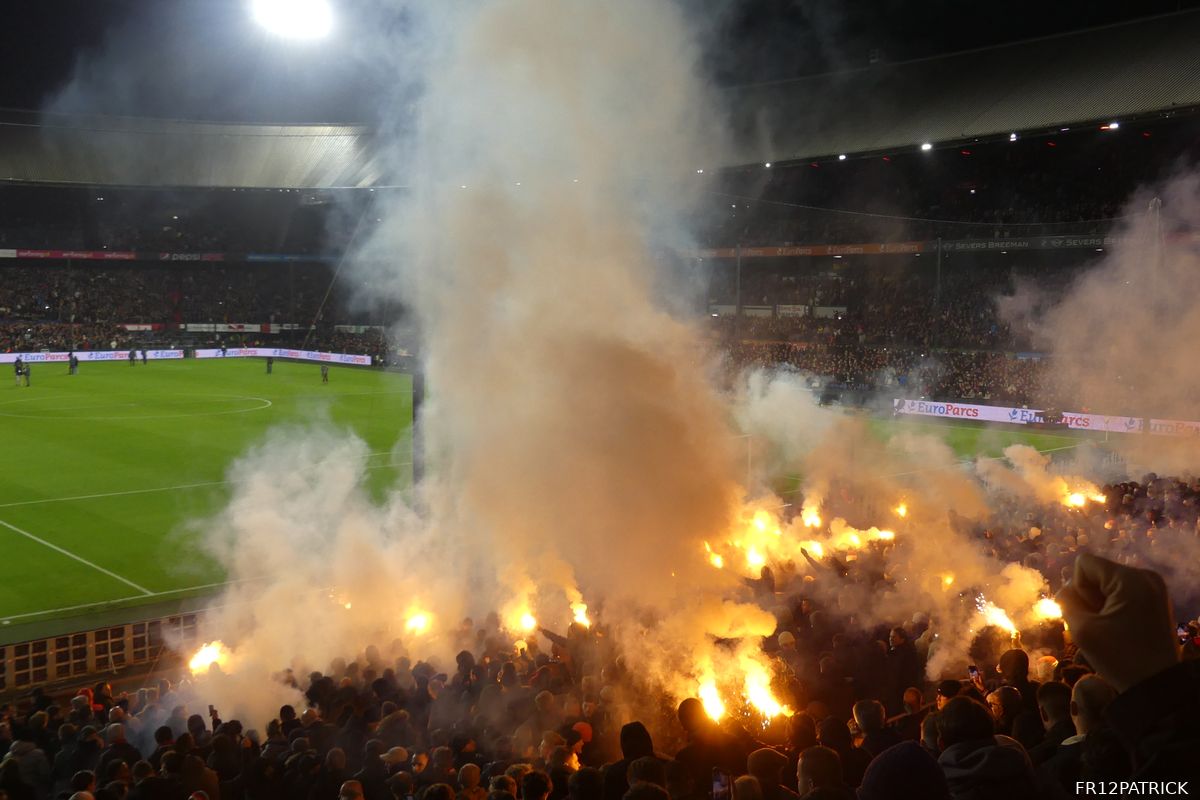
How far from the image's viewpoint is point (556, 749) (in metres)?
4.65

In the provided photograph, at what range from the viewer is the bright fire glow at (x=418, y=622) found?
9.17 m

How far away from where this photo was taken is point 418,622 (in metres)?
9.25

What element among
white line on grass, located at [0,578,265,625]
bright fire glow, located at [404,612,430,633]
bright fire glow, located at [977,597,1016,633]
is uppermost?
white line on grass, located at [0,578,265,625]

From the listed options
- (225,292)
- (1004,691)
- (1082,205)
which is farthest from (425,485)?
(225,292)

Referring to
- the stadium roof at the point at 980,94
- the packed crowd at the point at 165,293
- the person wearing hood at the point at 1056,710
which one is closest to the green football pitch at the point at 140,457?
the stadium roof at the point at 980,94

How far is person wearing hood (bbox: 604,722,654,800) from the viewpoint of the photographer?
11.4 feet

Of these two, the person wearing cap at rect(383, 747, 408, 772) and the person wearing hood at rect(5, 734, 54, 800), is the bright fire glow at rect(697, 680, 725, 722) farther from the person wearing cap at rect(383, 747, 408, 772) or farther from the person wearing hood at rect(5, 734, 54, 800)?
the person wearing hood at rect(5, 734, 54, 800)

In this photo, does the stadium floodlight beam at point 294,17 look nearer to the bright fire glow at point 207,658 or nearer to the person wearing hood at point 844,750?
the bright fire glow at point 207,658

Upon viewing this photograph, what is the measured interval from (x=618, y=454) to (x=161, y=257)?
4936cm

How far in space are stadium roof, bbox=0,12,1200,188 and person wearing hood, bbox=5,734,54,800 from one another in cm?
1399

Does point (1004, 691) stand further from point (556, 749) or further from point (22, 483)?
point (22, 483)

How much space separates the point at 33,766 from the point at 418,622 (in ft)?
13.3

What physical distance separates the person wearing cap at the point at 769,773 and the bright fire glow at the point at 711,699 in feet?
8.42

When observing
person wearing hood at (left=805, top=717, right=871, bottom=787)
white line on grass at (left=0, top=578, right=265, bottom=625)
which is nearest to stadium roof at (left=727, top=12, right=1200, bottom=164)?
white line on grass at (left=0, top=578, right=265, bottom=625)
